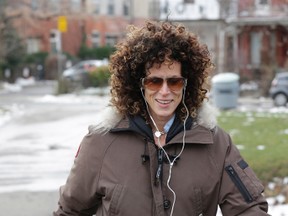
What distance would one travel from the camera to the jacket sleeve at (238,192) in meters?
2.92

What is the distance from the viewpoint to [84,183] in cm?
302

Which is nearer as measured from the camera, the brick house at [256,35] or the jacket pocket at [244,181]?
the jacket pocket at [244,181]

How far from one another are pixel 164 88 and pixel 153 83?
0.20ft

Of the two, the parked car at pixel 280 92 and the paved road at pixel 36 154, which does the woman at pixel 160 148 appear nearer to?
the paved road at pixel 36 154

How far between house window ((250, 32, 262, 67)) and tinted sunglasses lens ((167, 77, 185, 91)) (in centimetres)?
3489

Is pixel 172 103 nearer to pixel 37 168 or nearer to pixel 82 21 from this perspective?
pixel 37 168

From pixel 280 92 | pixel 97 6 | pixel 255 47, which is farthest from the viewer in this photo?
pixel 97 6

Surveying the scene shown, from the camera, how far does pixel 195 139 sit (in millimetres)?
2924

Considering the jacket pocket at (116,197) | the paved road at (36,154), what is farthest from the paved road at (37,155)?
the jacket pocket at (116,197)

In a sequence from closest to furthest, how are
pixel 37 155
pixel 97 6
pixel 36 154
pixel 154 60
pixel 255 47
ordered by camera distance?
pixel 154 60 → pixel 37 155 → pixel 36 154 → pixel 255 47 → pixel 97 6

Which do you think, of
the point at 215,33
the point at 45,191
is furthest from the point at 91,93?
the point at 45,191

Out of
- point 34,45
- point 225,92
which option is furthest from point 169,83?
point 34,45

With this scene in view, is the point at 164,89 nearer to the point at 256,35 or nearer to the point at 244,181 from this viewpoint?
the point at 244,181

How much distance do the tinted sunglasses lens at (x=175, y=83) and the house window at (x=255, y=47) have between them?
114 ft
